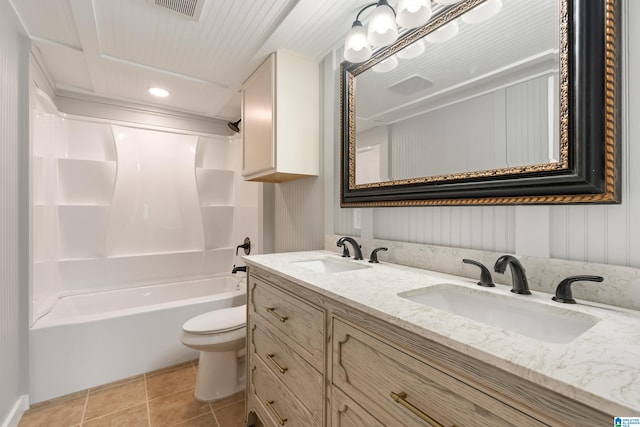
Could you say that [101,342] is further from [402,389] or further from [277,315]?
[402,389]

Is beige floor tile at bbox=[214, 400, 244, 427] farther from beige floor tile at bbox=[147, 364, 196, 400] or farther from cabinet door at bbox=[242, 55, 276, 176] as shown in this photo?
cabinet door at bbox=[242, 55, 276, 176]

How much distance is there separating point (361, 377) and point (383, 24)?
1.45 m

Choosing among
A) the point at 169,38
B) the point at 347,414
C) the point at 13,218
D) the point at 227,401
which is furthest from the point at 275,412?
the point at 169,38

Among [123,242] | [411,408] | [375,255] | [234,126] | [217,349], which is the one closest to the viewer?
[411,408]

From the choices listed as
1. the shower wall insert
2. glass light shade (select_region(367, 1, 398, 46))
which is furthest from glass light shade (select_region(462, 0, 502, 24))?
the shower wall insert

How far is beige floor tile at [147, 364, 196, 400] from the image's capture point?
1978 millimetres

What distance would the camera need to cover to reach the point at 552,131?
3.02 ft

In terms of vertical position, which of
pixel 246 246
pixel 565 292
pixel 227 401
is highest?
pixel 565 292

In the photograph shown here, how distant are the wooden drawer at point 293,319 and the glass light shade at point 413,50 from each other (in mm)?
1232

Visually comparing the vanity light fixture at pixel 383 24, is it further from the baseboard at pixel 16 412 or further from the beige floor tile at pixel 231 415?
the baseboard at pixel 16 412

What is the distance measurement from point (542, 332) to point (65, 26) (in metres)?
2.76

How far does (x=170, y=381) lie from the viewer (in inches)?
82.6

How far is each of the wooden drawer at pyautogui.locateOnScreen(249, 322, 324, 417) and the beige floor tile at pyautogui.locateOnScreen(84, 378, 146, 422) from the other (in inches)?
41.3

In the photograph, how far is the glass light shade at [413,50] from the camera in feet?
4.42
